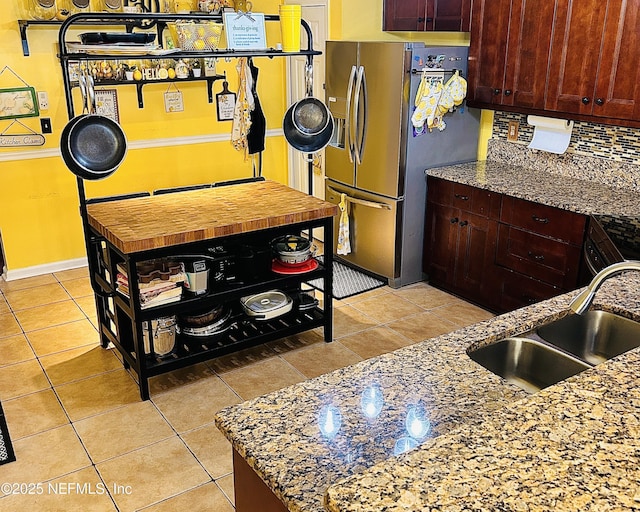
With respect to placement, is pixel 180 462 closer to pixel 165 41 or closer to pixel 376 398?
pixel 376 398

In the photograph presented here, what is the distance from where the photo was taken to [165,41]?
4824mm

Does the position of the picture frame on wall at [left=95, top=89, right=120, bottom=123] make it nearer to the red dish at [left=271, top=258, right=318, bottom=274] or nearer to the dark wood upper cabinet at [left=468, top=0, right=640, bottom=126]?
the red dish at [left=271, top=258, right=318, bottom=274]

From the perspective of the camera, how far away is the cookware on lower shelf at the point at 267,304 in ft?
11.2

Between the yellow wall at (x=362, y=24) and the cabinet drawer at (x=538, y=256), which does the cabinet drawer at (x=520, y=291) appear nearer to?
the cabinet drawer at (x=538, y=256)

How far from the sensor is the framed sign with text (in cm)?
309

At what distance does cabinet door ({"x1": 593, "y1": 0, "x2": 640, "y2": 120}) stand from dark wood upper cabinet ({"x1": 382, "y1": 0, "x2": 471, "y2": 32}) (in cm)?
101

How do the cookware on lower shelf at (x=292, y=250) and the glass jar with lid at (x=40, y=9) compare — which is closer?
the cookware on lower shelf at (x=292, y=250)

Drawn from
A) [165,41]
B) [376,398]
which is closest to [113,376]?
[376,398]

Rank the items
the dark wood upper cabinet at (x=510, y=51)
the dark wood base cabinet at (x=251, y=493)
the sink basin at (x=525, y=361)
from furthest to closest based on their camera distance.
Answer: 1. the dark wood upper cabinet at (x=510, y=51)
2. the sink basin at (x=525, y=361)
3. the dark wood base cabinet at (x=251, y=493)

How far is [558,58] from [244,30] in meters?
1.78

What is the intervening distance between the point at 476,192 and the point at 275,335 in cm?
158

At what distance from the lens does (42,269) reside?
189 inches

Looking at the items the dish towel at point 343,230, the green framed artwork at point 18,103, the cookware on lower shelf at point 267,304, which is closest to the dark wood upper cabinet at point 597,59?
the dish towel at point 343,230

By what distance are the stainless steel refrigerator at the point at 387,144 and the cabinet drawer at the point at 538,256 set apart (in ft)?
2.38
